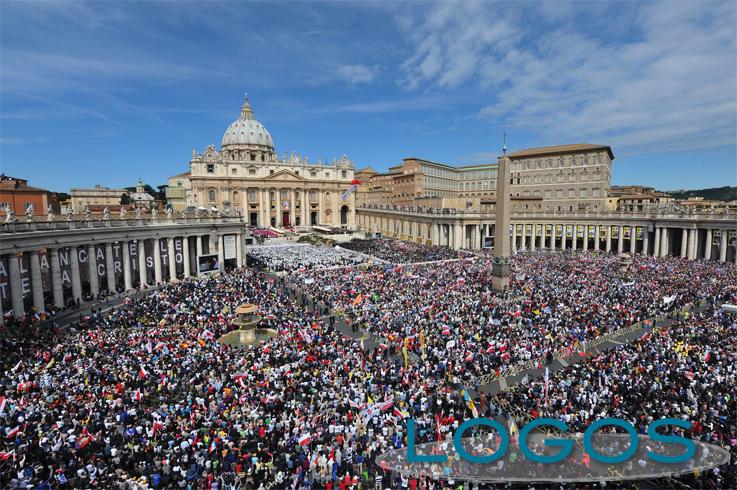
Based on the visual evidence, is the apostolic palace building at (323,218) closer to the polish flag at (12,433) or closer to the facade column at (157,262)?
the facade column at (157,262)

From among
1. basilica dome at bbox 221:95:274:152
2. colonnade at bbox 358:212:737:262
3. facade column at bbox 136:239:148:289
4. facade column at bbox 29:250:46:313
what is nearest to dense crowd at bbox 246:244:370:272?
facade column at bbox 136:239:148:289

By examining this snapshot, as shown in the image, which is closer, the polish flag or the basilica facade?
the polish flag

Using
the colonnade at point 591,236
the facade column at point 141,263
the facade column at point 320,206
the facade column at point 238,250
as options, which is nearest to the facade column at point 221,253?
the facade column at point 238,250

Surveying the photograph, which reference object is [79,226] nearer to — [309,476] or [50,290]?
[50,290]

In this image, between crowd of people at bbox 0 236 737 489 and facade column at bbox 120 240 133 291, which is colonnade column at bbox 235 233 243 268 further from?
crowd of people at bbox 0 236 737 489

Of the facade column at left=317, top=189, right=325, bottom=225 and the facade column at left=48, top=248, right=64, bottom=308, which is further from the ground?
the facade column at left=317, top=189, right=325, bottom=225

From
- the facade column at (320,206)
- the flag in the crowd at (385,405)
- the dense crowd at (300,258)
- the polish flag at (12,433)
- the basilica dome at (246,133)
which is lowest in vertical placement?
the flag in the crowd at (385,405)

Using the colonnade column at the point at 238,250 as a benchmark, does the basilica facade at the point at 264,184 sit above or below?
above
